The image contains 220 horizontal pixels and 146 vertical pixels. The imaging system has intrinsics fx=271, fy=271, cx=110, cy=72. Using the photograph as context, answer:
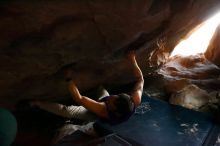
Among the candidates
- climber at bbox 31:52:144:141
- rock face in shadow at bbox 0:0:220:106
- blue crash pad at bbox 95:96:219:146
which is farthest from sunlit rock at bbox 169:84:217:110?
climber at bbox 31:52:144:141

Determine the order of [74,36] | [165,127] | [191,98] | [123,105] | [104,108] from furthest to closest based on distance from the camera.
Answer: [191,98], [165,127], [104,108], [123,105], [74,36]

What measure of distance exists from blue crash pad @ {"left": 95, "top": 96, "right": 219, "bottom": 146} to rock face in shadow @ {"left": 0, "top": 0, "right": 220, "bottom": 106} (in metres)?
1.26

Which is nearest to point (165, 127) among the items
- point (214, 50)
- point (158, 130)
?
point (158, 130)

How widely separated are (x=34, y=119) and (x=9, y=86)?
194 cm

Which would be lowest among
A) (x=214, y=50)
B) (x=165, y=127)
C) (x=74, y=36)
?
(x=165, y=127)

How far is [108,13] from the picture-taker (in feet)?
13.9

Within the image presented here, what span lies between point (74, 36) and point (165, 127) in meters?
3.05

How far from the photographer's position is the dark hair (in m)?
4.75

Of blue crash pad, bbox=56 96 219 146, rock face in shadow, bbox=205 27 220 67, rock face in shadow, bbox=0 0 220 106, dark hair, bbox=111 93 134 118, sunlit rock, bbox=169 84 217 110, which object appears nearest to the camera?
rock face in shadow, bbox=0 0 220 106

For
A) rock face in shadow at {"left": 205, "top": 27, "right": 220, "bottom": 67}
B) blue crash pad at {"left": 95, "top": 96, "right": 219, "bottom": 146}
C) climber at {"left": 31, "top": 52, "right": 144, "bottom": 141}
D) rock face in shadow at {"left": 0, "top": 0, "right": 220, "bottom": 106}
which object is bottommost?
blue crash pad at {"left": 95, "top": 96, "right": 219, "bottom": 146}

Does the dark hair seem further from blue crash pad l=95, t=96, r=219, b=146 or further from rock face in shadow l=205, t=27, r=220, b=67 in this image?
rock face in shadow l=205, t=27, r=220, b=67

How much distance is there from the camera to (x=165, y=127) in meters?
6.02

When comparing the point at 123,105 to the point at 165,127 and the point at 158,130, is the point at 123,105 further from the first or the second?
the point at 165,127

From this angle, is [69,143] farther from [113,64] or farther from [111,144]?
[113,64]
